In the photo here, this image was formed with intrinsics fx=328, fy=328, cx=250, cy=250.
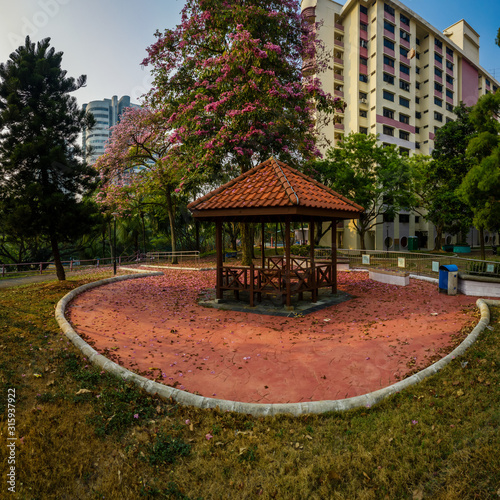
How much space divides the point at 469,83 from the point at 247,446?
72134 mm

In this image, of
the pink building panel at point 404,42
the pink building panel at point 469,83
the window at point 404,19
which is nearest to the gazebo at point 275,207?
the pink building panel at point 404,42

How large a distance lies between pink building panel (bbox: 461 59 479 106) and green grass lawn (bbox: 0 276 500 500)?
66.4 metres

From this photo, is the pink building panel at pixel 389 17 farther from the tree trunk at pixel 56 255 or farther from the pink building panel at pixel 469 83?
the tree trunk at pixel 56 255

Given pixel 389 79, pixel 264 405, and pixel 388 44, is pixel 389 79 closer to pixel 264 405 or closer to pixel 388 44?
pixel 388 44

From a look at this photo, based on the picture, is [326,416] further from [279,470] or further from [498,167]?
[498,167]

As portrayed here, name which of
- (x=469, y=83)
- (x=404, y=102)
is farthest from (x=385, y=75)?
(x=469, y=83)

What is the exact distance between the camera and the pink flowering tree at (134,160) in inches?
915

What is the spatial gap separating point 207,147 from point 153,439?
13.5m

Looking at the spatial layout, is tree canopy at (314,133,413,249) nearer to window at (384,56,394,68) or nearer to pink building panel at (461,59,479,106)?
window at (384,56,394,68)

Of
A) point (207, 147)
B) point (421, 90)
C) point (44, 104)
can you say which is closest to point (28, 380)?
point (44, 104)

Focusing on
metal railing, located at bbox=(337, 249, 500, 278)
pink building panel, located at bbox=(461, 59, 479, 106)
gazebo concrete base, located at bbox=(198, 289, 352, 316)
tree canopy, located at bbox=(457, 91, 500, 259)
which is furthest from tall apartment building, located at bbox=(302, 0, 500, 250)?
gazebo concrete base, located at bbox=(198, 289, 352, 316)

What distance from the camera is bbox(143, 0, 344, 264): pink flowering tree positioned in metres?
14.9

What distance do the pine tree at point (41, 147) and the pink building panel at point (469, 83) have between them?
63.7 metres

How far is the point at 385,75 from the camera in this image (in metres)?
42.6
